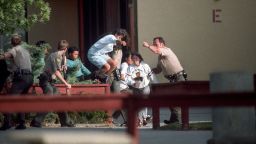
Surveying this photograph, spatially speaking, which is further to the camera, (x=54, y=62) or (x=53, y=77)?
(x=54, y=62)

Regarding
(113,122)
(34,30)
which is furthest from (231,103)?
(34,30)

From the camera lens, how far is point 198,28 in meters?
20.4

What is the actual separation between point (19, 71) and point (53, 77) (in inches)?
51.2

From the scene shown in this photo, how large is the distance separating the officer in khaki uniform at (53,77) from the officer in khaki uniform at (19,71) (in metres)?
0.48

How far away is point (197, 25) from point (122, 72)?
2987 mm

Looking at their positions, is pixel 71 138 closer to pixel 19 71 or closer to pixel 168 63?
pixel 19 71

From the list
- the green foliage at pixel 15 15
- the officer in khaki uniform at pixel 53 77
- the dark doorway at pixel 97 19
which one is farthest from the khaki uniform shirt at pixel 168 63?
the dark doorway at pixel 97 19

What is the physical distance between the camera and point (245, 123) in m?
12.7

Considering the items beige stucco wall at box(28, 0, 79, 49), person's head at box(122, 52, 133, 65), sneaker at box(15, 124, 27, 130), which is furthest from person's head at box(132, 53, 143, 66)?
beige stucco wall at box(28, 0, 79, 49)

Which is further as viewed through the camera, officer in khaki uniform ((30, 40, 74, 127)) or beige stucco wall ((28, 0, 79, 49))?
beige stucco wall ((28, 0, 79, 49))

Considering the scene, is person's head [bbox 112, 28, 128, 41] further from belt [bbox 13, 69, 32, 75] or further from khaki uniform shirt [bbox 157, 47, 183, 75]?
belt [bbox 13, 69, 32, 75]

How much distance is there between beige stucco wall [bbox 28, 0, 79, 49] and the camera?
2267 cm

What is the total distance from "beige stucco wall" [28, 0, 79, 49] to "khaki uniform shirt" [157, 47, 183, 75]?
176 inches

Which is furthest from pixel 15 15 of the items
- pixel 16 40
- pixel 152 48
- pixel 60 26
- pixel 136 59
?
pixel 60 26
